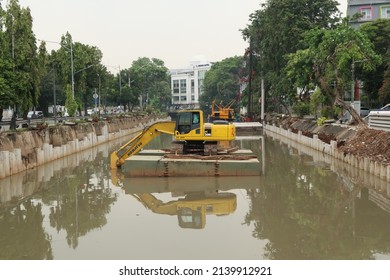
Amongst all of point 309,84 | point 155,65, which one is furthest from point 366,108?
point 155,65

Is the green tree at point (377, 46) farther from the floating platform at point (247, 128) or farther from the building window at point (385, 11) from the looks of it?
the floating platform at point (247, 128)

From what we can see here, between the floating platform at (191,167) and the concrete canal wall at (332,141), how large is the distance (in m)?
5.05

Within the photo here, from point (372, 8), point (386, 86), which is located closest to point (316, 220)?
point (386, 86)

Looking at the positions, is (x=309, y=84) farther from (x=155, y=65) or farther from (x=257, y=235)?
(x=155, y=65)

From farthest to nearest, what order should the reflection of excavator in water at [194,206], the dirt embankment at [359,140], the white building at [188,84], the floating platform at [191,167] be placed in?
the white building at [188,84]
the dirt embankment at [359,140]
the floating platform at [191,167]
the reflection of excavator in water at [194,206]

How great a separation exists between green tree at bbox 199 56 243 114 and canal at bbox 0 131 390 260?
83665mm

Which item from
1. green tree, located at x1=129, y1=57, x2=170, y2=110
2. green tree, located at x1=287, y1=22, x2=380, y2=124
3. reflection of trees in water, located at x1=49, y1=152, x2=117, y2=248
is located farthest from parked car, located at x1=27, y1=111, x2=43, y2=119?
green tree, located at x1=129, y1=57, x2=170, y2=110

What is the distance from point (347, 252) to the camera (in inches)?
456

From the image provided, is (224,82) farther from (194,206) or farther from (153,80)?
(194,206)

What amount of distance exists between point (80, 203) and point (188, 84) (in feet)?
488

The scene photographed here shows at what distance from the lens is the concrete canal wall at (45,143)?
930 inches

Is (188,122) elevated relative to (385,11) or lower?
lower

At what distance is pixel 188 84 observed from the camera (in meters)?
166

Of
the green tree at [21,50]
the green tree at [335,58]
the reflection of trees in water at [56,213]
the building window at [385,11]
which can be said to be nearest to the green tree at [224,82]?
the building window at [385,11]
